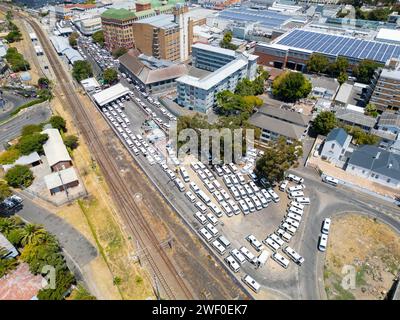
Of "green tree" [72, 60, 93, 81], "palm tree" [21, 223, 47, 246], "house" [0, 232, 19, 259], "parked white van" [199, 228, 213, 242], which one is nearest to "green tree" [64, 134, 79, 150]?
"palm tree" [21, 223, 47, 246]

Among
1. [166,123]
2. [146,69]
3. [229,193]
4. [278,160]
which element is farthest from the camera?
[146,69]

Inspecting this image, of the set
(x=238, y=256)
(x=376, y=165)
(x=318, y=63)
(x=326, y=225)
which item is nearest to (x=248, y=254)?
(x=238, y=256)

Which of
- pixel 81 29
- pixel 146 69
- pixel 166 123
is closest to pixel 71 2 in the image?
pixel 81 29

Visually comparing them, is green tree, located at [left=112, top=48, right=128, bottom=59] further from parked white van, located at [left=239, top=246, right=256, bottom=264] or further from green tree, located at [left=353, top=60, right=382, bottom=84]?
parked white van, located at [left=239, top=246, right=256, bottom=264]

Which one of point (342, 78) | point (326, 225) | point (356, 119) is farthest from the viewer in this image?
point (342, 78)

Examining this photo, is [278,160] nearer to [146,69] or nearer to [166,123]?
[166,123]

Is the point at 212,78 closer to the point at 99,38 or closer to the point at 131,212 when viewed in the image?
the point at 131,212
